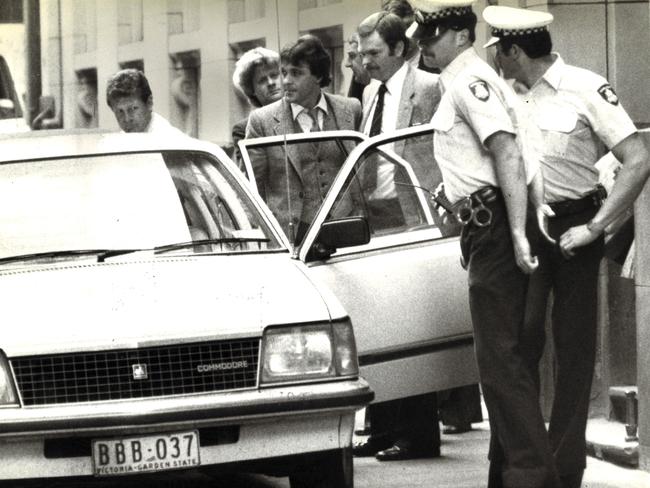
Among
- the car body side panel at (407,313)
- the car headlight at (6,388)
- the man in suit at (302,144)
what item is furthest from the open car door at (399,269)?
the car headlight at (6,388)

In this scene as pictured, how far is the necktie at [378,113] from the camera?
9336 mm

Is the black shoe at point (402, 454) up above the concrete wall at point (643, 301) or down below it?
below

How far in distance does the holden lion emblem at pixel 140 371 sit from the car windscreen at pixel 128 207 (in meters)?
0.98

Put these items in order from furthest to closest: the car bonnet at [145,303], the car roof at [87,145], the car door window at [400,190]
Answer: the car door window at [400,190] → the car roof at [87,145] → the car bonnet at [145,303]

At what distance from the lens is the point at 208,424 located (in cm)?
648

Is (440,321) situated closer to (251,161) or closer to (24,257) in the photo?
(251,161)

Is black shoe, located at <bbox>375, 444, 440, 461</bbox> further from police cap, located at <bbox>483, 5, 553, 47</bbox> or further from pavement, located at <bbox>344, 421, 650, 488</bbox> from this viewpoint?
police cap, located at <bbox>483, 5, 553, 47</bbox>

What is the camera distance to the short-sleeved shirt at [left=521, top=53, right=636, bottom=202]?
7.17 metres

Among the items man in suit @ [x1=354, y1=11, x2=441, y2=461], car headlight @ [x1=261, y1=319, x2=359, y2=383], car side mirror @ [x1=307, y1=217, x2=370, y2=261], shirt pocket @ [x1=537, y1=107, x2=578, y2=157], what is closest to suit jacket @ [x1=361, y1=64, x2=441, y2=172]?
man in suit @ [x1=354, y1=11, x2=441, y2=461]

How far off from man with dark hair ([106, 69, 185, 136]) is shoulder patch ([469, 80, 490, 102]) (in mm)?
3893

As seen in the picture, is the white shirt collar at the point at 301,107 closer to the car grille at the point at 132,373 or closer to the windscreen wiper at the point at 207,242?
the windscreen wiper at the point at 207,242

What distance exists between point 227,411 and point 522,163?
1533 mm

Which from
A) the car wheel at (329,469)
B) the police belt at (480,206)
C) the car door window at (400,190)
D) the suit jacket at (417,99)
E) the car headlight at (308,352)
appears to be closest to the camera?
the car headlight at (308,352)

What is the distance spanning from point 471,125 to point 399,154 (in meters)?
1.13
